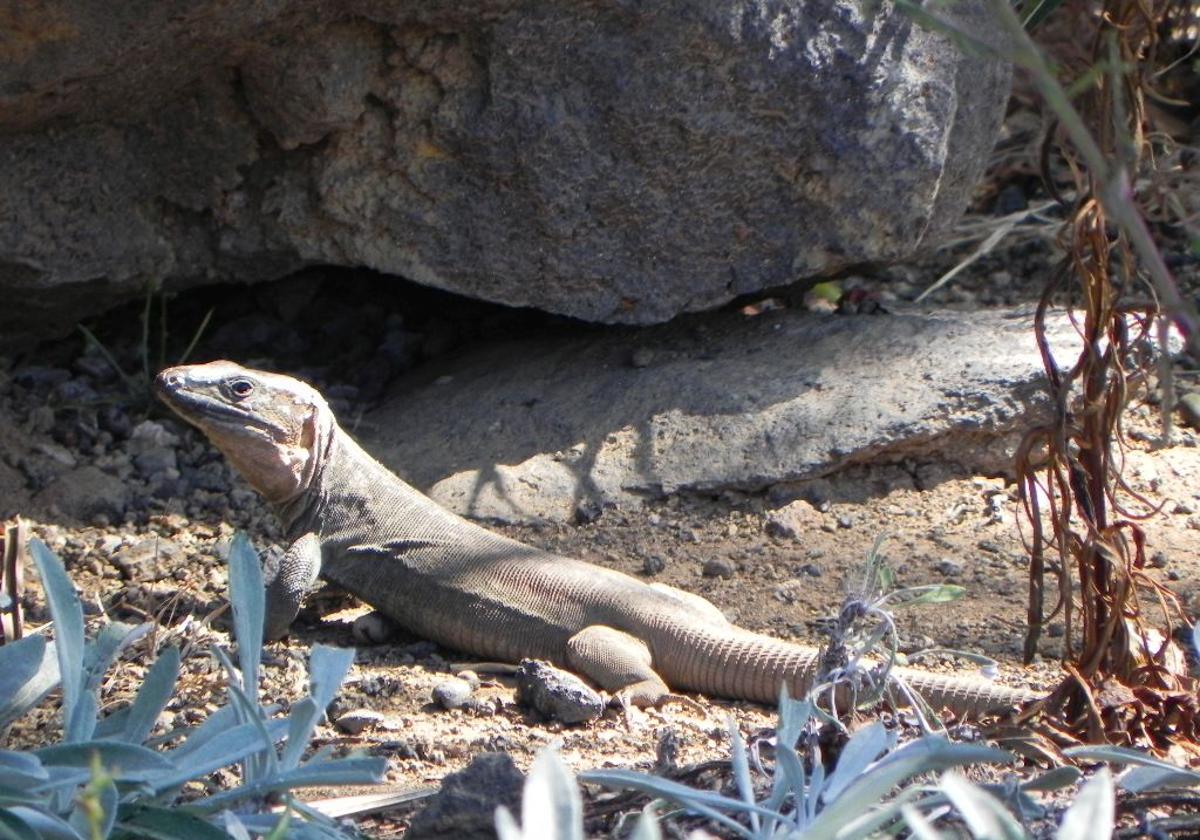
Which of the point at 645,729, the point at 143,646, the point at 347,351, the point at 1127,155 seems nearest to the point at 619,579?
the point at 645,729

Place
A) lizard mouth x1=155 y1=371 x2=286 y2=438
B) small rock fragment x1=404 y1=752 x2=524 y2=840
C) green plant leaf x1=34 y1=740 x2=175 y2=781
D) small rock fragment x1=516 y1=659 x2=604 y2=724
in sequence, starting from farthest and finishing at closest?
lizard mouth x1=155 y1=371 x2=286 y2=438 → small rock fragment x1=516 y1=659 x2=604 y2=724 → small rock fragment x1=404 y1=752 x2=524 y2=840 → green plant leaf x1=34 y1=740 x2=175 y2=781

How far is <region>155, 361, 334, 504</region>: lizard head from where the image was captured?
502 centimetres

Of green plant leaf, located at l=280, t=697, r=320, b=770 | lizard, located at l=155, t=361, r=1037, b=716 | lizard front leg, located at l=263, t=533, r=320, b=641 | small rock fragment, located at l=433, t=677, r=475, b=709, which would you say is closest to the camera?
green plant leaf, located at l=280, t=697, r=320, b=770

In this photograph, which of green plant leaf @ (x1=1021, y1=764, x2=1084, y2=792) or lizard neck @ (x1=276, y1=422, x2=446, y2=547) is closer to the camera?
green plant leaf @ (x1=1021, y1=764, x2=1084, y2=792)

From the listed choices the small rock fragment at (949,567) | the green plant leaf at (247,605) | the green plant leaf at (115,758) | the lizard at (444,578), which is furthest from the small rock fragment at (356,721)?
the small rock fragment at (949,567)

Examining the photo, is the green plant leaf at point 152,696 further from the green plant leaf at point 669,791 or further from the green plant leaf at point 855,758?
the green plant leaf at point 855,758

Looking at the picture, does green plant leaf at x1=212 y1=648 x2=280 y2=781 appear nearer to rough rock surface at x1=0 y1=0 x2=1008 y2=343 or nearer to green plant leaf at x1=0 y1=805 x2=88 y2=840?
green plant leaf at x1=0 y1=805 x2=88 y2=840

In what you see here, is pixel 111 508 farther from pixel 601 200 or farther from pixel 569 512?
pixel 601 200

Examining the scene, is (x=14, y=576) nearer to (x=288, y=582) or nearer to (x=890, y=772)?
(x=288, y=582)

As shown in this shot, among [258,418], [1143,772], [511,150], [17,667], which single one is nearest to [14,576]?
[17,667]

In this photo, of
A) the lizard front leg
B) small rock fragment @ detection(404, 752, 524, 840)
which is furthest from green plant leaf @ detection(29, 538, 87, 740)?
the lizard front leg

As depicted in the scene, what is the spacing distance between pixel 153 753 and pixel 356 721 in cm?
157

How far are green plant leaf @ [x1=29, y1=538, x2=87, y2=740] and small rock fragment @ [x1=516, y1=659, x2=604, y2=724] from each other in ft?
5.13

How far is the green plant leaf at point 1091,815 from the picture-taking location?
1.82m
